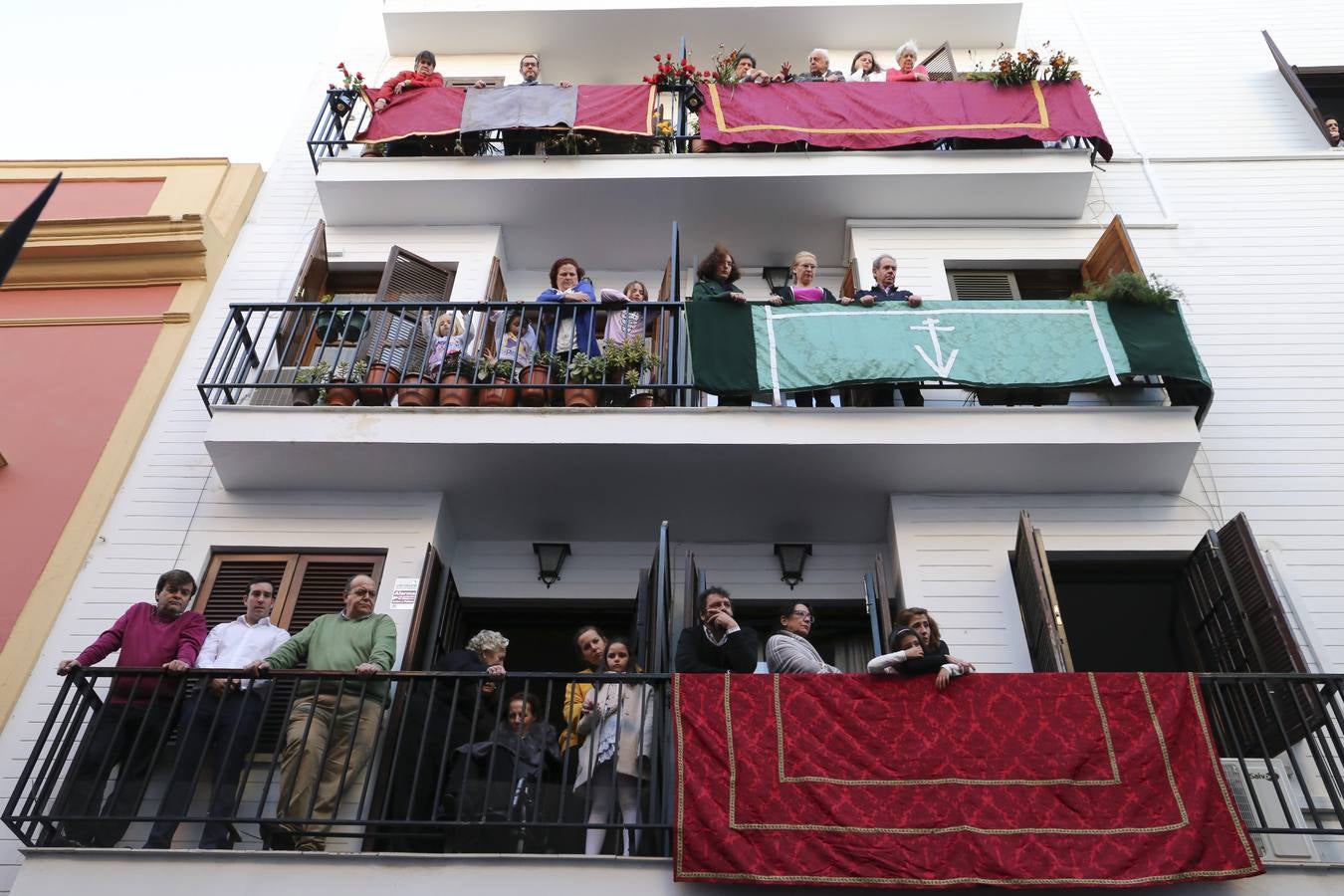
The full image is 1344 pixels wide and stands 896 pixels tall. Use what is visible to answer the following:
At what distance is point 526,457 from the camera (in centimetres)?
923

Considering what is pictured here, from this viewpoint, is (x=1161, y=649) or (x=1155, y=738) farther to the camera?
(x=1161, y=649)

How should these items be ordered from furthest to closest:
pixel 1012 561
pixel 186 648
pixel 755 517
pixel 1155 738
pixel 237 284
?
1. pixel 237 284
2. pixel 755 517
3. pixel 1012 561
4. pixel 186 648
5. pixel 1155 738

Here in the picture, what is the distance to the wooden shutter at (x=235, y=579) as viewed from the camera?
Answer: 29.7 feet

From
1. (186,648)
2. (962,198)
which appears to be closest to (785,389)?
(962,198)

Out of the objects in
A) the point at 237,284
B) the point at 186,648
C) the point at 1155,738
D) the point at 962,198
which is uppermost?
the point at 962,198

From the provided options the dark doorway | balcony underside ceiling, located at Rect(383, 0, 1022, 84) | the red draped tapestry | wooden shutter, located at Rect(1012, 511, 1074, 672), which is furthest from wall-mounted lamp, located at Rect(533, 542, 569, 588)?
balcony underside ceiling, located at Rect(383, 0, 1022, 84)

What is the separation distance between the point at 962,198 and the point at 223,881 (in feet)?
29.4

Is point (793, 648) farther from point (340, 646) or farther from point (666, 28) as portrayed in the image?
point (666, 28)

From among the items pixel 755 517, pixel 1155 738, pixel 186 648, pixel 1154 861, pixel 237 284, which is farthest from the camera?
pixel 237 284

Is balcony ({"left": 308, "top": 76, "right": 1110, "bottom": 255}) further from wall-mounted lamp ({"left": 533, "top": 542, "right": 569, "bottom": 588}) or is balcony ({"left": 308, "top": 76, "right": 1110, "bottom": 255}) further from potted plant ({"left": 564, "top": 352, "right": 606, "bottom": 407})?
wall-mounted lamp ({"left": 533, "top": 542, "right": 569, "bottom": 588})

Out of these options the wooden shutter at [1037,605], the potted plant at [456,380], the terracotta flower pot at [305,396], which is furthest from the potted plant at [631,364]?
the wooden shutter at [1037,605]

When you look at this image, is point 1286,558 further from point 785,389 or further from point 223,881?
point 223,881

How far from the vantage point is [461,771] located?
7.22 meters

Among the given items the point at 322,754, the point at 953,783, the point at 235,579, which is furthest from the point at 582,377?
the point at 953,783
